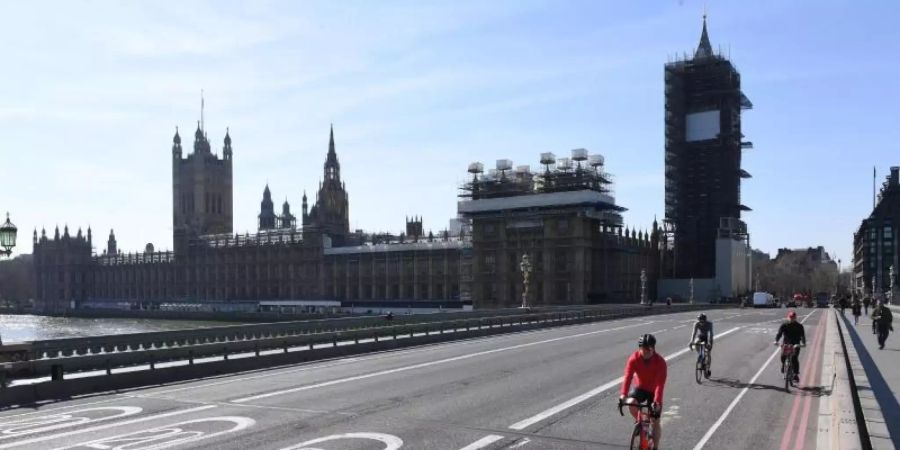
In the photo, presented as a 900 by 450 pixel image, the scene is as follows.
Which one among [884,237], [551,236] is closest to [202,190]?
[551,236]

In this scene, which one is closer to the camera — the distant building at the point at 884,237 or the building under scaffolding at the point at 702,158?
the building under scaffolding at the point at 702,158

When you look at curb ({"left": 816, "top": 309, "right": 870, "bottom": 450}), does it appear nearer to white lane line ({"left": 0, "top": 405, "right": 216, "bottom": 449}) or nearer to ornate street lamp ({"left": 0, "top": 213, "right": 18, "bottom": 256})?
white lane line ({"left": 0, "top": 405, "right": 216, "bottom": 449})

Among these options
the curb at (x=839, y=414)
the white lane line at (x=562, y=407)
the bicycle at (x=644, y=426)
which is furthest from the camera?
the white lane line at (x=562, y=407)

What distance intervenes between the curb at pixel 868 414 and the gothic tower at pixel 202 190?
588 feet

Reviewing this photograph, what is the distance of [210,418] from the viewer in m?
14.4

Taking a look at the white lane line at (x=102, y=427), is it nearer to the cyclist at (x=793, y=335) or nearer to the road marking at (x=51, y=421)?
the road marking at (x=51, y=421)

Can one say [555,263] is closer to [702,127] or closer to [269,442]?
[702,127]

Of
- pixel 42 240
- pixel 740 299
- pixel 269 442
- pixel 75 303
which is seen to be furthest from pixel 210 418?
pixel 42 240

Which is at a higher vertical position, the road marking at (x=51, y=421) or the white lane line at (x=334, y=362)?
the road marking at (x=51, y=421)

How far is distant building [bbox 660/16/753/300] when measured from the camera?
4454 inches

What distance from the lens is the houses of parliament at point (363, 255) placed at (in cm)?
10750

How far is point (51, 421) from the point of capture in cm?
1432

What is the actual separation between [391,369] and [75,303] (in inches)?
7136

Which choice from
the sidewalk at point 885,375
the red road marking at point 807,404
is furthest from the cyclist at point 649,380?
the red road marking at point 807,404
